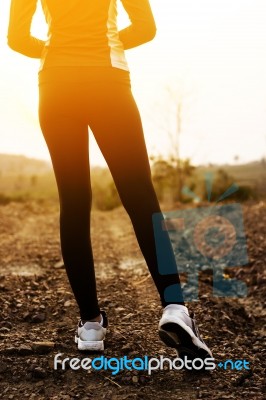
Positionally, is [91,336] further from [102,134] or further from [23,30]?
[23,30]

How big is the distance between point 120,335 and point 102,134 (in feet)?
4.00

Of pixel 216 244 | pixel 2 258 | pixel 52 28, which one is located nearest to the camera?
pixel 52 28

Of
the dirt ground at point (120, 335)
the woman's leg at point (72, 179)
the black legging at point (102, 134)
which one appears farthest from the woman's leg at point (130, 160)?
the dirt ground at point (120, 335)

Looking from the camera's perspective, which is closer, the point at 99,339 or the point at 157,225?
the point at 157,225

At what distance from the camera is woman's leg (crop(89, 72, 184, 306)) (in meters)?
2.07

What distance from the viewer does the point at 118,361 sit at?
2365 mm

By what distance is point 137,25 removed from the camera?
2174 millimetres

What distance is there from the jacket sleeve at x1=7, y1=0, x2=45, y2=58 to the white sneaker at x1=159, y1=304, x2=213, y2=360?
137cm

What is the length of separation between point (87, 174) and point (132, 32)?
69cm

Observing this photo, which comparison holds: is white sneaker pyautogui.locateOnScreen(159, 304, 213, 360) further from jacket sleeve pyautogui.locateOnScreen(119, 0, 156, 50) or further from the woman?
jacket sleeve pyautogui.locateOnScreen(119, 0, 156, 50)

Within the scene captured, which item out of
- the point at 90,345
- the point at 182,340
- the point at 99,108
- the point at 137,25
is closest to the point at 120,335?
the point at 90,345

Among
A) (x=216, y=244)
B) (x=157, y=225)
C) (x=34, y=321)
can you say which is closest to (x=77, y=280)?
(x=157, y=225)

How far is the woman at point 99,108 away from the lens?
2.05 metres

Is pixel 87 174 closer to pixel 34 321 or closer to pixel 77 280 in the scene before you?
pixel 77 280
